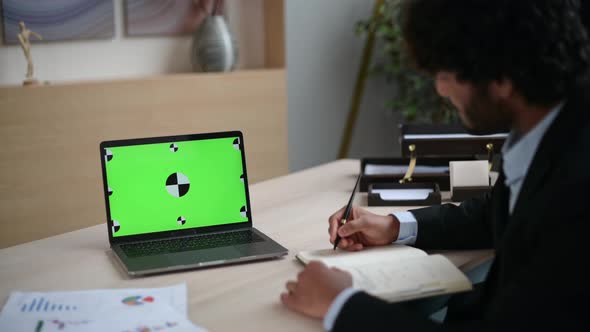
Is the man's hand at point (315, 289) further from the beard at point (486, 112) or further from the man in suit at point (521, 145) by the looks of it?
the beard at point (486, 112)

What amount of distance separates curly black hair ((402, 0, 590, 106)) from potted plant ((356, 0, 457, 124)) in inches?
118

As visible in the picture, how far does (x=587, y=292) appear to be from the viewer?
1.09 metres

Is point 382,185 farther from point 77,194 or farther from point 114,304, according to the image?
point 77,194

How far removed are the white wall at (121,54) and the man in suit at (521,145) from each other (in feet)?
8.07

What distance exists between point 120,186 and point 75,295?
371 millimetres

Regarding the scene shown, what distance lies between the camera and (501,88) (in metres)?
1.28

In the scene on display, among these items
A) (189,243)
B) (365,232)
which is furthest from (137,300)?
(365,232)

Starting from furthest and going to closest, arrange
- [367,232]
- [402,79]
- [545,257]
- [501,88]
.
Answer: [402,79] < [367,232] < [501,88] < [545,257]

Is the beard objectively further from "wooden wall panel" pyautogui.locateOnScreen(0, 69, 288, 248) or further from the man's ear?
"wooden wall panel" pyautogui.locateOnScreen(0, 69, 288, 248)

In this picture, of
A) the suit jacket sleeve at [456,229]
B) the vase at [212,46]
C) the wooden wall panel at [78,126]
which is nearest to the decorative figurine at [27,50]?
the wooden wall panel at [78,126]

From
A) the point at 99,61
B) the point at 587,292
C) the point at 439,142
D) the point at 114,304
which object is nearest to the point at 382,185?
the point at 439,142

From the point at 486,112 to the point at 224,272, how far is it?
65cm

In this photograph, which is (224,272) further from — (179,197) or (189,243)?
(179,197)

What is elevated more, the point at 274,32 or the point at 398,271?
the point at 274,32
